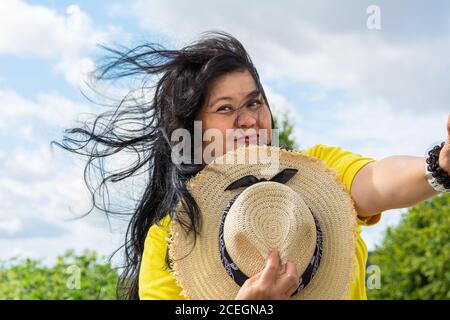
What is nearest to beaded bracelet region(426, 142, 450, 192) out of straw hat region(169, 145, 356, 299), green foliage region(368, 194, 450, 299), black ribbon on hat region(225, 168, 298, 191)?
straw hat region(169, 145, 356, 299)

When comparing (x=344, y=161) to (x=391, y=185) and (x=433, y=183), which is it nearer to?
(x=391, y=185)

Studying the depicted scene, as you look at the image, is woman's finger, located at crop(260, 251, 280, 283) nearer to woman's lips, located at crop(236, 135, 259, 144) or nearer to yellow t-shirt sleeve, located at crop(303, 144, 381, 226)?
yellow t-shirt sleeve, located at crop(303, 144, 381, 226)

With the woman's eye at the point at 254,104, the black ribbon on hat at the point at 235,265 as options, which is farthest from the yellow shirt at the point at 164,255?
the woman's eye at the point at 254,104

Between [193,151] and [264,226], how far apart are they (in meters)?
0.71

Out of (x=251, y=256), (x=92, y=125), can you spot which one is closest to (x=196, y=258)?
(x=251, y=256)

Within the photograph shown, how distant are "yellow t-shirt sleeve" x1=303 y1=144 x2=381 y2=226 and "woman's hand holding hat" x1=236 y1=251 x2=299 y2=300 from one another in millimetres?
472

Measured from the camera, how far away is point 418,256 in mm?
6066

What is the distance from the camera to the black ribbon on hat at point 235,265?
2285 millimetres

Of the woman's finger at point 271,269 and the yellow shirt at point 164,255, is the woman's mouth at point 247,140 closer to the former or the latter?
the yellow shirt at point 164,255

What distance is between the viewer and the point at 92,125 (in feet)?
10.7

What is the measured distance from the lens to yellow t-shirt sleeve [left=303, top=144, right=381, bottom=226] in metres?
2.52
